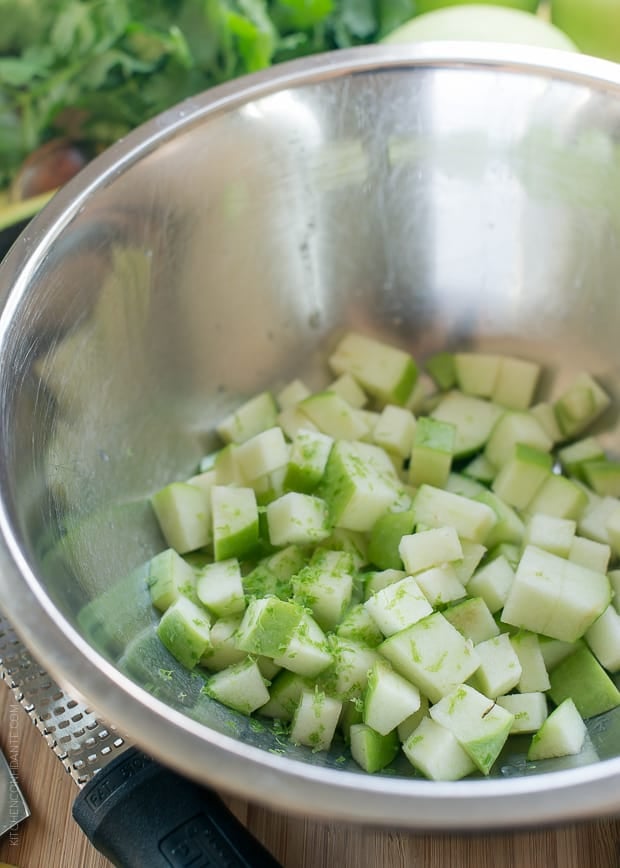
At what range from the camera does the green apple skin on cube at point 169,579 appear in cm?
119

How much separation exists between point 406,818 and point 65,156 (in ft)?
4.81

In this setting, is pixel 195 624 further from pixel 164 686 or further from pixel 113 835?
pixel 113 835

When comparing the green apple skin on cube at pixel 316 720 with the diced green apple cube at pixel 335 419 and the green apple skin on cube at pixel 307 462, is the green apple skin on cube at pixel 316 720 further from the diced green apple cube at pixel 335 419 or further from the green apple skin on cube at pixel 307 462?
the diced green apple cube at pixel 335 419

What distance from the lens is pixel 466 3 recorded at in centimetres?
167

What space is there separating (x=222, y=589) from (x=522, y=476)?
474mm

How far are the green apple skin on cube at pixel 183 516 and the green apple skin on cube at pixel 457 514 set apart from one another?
0.99 feet

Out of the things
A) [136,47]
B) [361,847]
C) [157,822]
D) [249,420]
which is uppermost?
[136,47]

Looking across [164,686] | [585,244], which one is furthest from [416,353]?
[164,686]

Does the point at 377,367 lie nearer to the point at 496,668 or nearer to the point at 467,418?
the point at 467,418

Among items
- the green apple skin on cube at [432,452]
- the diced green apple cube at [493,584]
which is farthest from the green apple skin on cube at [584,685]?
the green apple skin on cube at [432,452]

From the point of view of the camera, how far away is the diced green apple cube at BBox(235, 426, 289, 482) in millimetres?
1328

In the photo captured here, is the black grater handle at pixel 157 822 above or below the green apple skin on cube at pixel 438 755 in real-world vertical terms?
below

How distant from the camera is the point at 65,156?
1807 millimetres

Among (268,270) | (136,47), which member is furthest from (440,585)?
(136,47)
